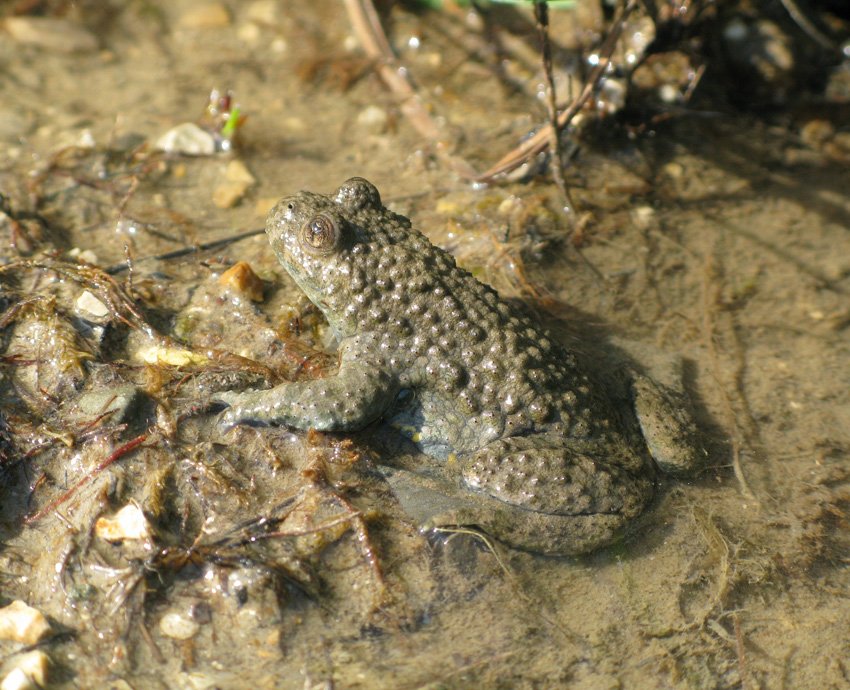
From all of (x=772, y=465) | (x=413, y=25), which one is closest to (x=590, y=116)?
(x=413, y=25)

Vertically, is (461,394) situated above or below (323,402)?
above

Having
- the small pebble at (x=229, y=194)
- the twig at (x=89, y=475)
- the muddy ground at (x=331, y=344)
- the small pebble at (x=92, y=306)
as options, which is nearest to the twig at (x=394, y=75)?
the muddy ground at (x=331, y=344)

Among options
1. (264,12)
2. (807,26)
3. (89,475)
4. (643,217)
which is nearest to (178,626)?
(89,475)

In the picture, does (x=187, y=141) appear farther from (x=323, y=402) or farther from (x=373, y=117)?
(x=323, y=402)

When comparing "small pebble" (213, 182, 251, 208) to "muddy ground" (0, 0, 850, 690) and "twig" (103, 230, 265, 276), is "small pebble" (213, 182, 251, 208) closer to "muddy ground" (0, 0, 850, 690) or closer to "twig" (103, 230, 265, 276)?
"muddy ground" (0, 0, 850, 690)

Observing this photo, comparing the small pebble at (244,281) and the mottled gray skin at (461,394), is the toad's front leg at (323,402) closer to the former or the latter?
the mottled gray skin at (461,394)

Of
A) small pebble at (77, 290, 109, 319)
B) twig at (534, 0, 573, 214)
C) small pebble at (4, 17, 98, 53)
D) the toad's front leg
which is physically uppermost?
twig at (534, 0, 573, 214)

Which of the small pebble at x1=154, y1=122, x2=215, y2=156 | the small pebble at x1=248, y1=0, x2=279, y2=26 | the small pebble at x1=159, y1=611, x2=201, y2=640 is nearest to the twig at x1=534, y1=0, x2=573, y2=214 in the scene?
the small pebble at x1=154, y1=122, x2=215, y2=156
